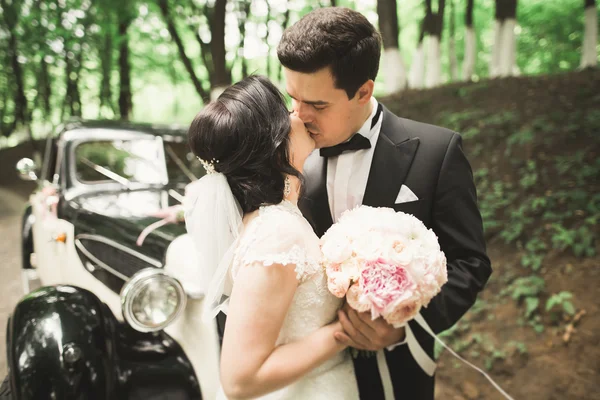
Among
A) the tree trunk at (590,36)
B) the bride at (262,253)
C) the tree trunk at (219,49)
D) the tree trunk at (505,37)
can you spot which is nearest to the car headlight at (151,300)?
the bride at (262,253)

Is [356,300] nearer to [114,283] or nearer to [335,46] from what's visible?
[335,46]

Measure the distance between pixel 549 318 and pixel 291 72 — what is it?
323 centimetres

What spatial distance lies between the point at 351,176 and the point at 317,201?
190 mm

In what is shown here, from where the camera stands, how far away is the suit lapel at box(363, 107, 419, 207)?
5.69 ft

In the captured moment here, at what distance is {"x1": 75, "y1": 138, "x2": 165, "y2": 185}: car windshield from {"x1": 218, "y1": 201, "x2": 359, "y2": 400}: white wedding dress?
7.80ft

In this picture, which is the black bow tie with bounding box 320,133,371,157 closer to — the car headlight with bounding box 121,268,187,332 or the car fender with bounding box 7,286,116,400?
the car headlight with bounding box 121,268,187,332

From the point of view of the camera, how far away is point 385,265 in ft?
4.02

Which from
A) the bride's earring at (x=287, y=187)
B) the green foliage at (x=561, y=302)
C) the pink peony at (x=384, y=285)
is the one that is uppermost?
the bride's earring at (x=287, y=187)

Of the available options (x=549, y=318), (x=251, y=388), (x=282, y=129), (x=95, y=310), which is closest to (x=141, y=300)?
(x=95, y=310)

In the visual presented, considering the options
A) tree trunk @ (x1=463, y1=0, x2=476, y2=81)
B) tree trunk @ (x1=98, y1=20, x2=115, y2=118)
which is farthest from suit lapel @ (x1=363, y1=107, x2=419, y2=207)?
tree trunk @ (x1=98, y1=20, x2=115, y2=118)

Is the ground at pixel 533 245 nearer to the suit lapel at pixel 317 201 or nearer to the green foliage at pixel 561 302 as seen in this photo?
the green foliage at pixel 561 302

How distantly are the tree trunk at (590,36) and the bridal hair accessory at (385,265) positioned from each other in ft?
28.3

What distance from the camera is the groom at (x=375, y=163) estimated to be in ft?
5.32

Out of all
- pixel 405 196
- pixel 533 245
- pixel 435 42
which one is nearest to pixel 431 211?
pixel 405 196
